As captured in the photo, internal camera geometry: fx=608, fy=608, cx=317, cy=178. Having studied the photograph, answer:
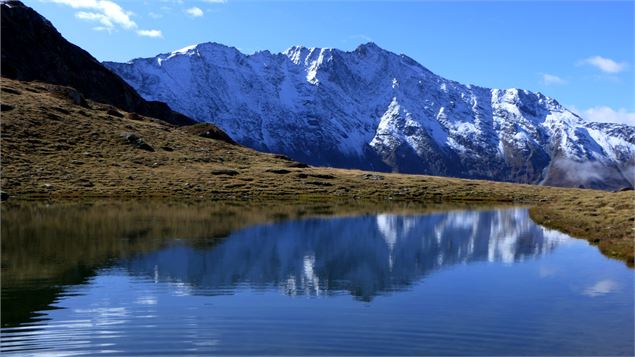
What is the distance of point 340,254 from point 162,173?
9821cm

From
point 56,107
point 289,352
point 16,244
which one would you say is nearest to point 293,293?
point 289,352

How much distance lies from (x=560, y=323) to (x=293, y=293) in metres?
14.2

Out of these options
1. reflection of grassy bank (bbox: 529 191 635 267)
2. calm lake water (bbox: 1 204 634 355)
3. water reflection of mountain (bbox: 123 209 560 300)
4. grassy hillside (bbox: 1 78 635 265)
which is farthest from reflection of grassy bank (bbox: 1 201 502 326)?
reflection of grassy bank (bbox: 529 191 635 267)

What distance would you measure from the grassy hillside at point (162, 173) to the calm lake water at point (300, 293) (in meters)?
41.3

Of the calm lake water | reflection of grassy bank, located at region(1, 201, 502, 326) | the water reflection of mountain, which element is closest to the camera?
the calm lake water

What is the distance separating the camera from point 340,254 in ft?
176

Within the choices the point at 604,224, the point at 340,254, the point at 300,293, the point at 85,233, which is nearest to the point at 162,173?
the point at 85,233

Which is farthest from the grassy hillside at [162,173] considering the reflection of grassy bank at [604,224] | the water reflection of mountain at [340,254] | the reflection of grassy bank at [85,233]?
the reflection of grassy bank at [85,233]

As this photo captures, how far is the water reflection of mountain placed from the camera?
1532 inches

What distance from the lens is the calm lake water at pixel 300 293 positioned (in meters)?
25.2

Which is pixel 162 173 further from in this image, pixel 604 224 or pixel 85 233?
pixel 604 224

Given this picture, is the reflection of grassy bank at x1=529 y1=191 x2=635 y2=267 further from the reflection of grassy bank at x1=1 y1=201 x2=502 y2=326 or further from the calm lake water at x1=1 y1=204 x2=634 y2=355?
the reflection of grassy bank at x1=1 y1=201 x2=502 y2=326

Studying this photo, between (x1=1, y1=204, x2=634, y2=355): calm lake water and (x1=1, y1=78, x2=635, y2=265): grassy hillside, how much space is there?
4134cm

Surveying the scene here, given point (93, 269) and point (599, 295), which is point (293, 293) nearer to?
point (93, 269)
